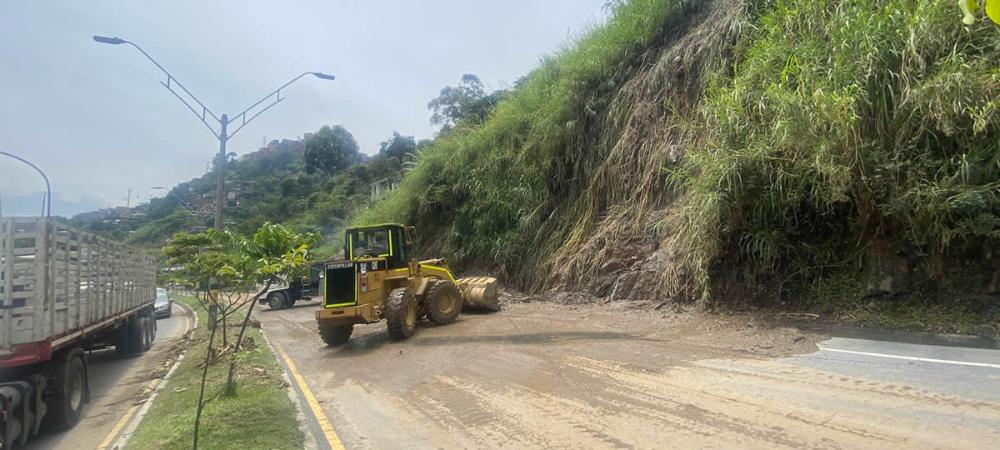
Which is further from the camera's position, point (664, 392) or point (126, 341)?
point (126, 341)

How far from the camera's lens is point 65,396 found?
8.17 meters

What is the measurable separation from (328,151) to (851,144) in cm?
6583

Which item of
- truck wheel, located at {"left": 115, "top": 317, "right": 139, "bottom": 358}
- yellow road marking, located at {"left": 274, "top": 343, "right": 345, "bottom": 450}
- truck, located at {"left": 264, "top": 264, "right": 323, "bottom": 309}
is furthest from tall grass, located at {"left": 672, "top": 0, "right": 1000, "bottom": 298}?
truck, located at {"left": 264, "top": 264, "right": 323, "bottom": 309}

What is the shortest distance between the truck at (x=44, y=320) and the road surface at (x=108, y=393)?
0.76 ft

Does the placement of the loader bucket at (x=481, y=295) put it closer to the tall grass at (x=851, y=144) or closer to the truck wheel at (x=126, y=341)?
the tall grass at (x=851, y=144)

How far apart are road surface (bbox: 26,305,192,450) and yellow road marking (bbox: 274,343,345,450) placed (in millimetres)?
2314

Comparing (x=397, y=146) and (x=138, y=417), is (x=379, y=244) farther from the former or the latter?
(x=397, y=146)

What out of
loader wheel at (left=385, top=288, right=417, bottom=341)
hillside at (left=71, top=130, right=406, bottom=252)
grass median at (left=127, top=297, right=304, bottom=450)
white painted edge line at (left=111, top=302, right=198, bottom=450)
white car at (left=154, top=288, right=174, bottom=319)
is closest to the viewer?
grass median at (left=127, top=297, right=304, bottom=450)

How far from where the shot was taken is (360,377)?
9703 millimetres

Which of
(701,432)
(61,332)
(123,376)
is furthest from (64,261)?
(701,432)

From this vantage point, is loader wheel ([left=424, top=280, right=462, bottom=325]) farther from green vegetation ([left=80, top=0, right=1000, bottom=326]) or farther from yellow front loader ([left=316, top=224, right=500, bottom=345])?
green vegetation ([left=80, top=0, right=1000, bottom=326])

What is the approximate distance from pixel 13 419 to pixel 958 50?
559 inches

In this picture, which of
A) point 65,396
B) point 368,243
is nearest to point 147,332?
point 368,243

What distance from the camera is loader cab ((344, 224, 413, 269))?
1409 centimetres
